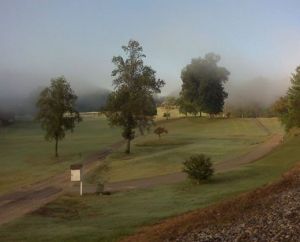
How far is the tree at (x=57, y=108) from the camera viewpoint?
218 feet

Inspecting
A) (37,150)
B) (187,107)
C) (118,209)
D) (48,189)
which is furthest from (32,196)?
(187,107)

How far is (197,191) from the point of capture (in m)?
30.3

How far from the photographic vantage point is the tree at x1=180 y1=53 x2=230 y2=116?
123 metres

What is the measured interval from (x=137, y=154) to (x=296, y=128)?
19.9 meters

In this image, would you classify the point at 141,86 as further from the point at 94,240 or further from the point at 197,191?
the point at 94,240

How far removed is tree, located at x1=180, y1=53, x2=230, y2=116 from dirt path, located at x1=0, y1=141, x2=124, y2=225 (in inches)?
2890

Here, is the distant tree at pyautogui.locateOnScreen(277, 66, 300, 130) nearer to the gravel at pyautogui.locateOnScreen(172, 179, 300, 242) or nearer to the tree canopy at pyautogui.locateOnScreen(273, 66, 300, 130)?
the tree canopy at pyautogui.locateOnScreen(273, 66, 300, 130)

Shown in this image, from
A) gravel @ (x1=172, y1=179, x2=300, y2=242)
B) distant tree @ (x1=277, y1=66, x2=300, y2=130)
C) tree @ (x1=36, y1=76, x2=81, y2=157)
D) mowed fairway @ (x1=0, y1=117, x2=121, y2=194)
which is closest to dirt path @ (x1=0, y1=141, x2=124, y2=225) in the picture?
mowed fairway @ (x1=0, y1=117, x2=121, y2=194)

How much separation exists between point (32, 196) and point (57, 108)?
3205 centimetres

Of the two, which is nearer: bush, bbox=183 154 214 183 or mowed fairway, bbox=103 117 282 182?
bush, bbox=183 154 214 183

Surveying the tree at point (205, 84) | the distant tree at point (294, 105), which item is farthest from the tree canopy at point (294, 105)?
the tree at point (205, 84)

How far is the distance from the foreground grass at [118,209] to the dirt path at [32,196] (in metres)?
1.21

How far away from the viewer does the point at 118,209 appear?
2606 cm

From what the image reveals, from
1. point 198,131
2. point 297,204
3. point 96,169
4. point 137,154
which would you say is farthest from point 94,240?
point 198,131
